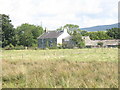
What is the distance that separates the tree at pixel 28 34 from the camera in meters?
70.1

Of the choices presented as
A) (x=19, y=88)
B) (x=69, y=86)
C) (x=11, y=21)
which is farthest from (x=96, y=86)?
(x=11, y=21)

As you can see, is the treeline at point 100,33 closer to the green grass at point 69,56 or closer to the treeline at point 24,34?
the treeline at point 24,34

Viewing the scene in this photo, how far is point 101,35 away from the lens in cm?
8981

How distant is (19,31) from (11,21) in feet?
65.3

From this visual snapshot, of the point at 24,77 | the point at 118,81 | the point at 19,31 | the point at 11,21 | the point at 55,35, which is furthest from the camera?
the point at 19,31

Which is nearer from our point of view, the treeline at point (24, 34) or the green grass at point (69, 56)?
the green grass at point (69, 56)

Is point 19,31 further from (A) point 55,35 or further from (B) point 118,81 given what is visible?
(B) point 118,81

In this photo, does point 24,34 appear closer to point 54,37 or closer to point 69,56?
point 54,37

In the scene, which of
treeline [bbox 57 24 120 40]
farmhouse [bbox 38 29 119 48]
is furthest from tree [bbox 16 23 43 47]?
treeline [bbox 57 24 120 40]

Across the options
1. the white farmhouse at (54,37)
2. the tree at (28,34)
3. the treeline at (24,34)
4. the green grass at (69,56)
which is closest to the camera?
the green grass at (69,56)

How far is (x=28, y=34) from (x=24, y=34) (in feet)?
5.85

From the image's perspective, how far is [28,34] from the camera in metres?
72.8

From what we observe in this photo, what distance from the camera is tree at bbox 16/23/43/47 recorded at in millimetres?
70062

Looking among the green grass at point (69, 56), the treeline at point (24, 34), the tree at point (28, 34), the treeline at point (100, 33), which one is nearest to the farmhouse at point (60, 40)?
the treeline at point (24, 34)
